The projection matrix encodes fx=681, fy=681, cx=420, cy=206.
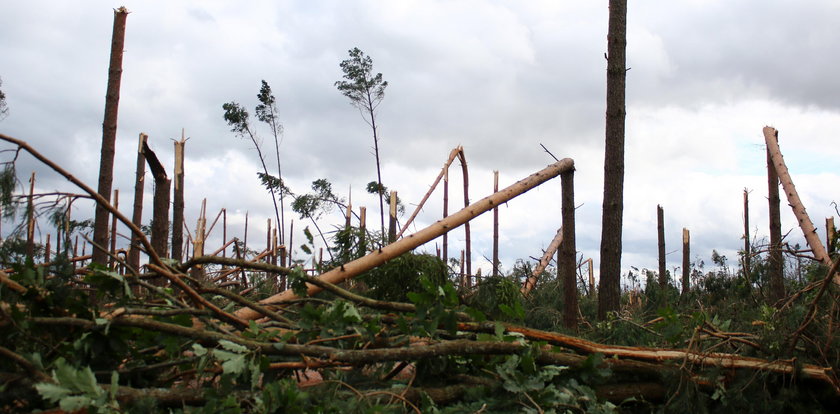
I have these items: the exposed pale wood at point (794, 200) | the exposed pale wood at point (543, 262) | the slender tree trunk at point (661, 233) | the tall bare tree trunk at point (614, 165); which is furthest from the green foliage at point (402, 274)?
the slender tree trunk at point (661, 233)

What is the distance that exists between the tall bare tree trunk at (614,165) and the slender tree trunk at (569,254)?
0.30 metres

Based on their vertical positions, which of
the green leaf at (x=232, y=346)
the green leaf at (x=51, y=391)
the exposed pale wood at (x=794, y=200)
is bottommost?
the green leaf at (x=51, y=391)

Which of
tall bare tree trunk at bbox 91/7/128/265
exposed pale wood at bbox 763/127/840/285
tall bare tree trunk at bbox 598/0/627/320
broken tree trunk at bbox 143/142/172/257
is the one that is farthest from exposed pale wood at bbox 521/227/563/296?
tall bare tree trunk at bbox 91/7/128/265

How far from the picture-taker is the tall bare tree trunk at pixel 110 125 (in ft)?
31.7

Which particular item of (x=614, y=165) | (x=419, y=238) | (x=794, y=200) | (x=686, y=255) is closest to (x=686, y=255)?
(x=686, y=255)

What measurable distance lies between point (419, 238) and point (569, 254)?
2317mm

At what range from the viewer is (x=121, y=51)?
10.3 m

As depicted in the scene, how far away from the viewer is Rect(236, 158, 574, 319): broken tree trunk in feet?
13.4

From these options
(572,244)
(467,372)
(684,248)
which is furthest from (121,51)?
(684,248)

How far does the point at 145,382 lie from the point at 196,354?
0.28 metres

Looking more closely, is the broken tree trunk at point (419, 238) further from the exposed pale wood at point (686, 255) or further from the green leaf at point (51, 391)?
the exposed pale wood at point (686, 255)

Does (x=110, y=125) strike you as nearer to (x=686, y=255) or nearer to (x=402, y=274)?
(x=402, y=274)

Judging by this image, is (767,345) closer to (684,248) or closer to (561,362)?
(561,362)

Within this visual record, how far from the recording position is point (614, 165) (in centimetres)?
671
